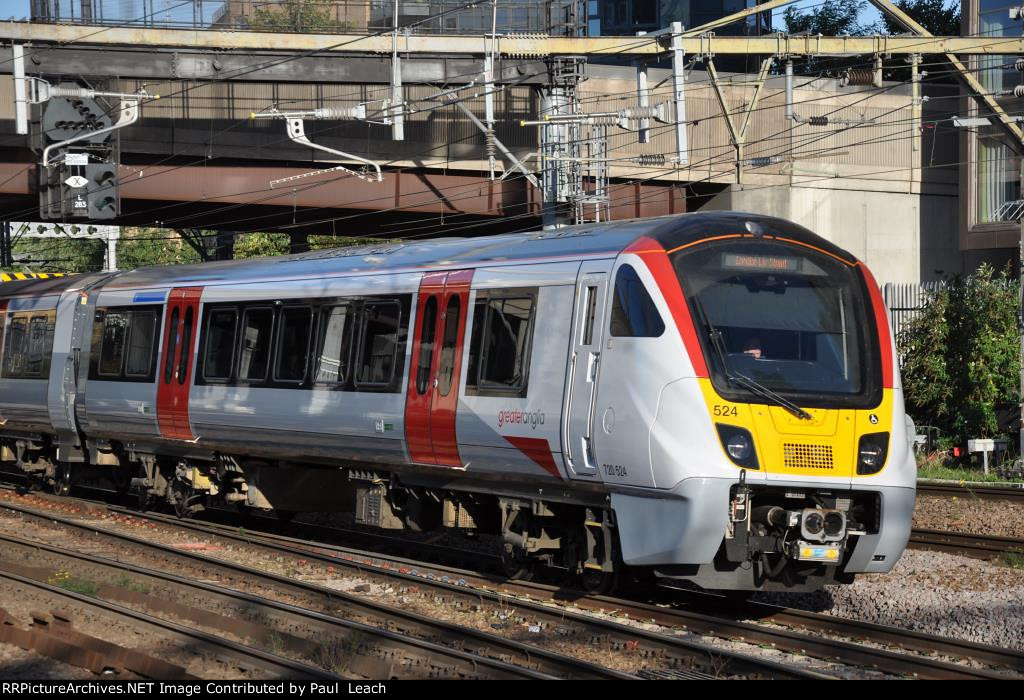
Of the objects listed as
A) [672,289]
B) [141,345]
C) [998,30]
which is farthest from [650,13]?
[672,289]

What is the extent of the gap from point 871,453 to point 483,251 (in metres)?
4.03

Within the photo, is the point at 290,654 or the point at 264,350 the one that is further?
the point at 264,350

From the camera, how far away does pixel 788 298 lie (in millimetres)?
10398

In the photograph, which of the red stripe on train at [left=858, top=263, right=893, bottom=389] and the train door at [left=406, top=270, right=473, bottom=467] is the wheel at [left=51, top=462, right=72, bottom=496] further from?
the red stripe on train at [left=858, top=263, right=893, bottom=389]

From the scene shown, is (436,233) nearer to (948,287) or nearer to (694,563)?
(948,287)

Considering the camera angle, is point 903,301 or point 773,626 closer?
point 773,626

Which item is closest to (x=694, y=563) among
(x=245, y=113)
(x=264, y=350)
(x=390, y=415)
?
(x=390, y=415)

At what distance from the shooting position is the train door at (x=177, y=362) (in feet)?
52.3

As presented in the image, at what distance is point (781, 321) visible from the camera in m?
10.3

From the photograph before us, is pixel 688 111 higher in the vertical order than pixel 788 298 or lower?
higher

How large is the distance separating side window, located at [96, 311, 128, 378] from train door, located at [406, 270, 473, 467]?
6.33 metres

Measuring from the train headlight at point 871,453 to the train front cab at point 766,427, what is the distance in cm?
1

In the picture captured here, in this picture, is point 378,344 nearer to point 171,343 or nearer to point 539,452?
point 539,452

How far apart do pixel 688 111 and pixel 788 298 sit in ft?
70.6
